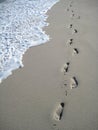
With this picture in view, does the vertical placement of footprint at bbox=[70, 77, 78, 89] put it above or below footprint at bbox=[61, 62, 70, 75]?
below

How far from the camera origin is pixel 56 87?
3.62 metres

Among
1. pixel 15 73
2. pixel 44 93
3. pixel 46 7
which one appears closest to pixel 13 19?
pixel 46 7

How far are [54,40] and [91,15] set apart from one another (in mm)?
2135

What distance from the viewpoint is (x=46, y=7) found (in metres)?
7.98

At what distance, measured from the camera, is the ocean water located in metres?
4.60

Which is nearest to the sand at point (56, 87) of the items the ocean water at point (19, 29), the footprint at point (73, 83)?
the footprint at point (73, 83)

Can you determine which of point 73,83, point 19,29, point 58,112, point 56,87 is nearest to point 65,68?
point 73,83

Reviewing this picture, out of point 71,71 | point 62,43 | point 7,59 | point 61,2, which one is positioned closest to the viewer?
point 71,71

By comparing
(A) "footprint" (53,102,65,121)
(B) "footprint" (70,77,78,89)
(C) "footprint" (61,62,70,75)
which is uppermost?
(C) "footprint" (61,62,70,75)

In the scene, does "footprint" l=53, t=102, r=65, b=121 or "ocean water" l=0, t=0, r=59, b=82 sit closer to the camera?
"footprint" l=53, t=102, r=65, b=121

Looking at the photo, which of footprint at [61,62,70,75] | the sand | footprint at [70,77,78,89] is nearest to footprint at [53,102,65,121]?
the sand

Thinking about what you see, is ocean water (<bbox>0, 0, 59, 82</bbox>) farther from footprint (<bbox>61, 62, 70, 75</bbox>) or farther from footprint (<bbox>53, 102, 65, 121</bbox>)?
footprint (<bbox>53, 102, 65, 121</bbox>)

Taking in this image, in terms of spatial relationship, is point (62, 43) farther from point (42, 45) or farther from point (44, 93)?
point (44, 93)

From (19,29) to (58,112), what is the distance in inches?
145
